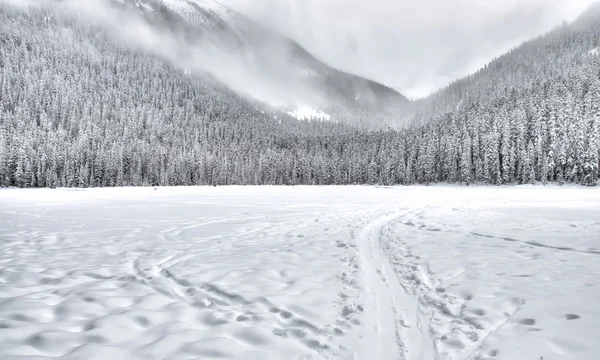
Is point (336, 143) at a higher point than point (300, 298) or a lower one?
higher

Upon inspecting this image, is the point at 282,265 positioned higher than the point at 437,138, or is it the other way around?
the point at 437,138

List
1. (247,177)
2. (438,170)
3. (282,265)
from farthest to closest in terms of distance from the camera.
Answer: (247,177) → (438,170) → (282,265)

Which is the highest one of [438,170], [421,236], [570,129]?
[570,129]

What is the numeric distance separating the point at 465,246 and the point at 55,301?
10.9 metres

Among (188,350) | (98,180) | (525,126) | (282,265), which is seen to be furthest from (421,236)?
(98,180)

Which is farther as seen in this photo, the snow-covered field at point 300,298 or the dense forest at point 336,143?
the dense forest at point 336,143

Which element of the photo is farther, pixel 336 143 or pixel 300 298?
pixel 336 143

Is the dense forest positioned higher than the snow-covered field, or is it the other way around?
the dense forest

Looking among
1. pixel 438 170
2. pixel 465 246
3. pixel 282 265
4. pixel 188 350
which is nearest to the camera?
pixel 188 350

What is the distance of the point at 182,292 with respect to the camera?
5602 mm

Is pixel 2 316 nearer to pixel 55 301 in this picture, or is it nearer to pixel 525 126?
pixel 55 301

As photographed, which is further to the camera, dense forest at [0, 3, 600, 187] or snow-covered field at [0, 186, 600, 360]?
dense forest at [0, 3, 600, 187]

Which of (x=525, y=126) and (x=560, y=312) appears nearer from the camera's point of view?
(x=560, y=312)

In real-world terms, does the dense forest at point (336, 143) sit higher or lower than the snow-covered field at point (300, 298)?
higher
